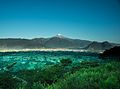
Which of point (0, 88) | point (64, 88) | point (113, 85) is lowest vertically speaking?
point (0, 88)

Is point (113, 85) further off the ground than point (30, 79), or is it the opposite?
point (113, 85)

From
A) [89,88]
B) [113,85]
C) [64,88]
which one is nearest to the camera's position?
[113,85]

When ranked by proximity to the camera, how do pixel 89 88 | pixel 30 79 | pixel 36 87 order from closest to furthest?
pixel 89 88 → pixel 36 87 → pixel 30 79

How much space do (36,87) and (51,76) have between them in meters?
3.22

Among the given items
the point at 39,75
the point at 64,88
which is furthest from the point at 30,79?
the point at 64,88

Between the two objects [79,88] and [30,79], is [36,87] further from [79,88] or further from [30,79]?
[30,79]

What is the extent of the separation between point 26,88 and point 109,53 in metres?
30.7

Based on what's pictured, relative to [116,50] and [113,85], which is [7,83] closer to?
[113,85]

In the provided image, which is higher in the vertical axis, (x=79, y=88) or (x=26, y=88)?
(x=79, y=88)

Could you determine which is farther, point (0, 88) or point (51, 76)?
point (51, 76)

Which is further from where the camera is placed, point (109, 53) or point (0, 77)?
point (109, 53)

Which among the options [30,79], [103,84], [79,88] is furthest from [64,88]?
[30,79]

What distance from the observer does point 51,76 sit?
8602 millimetres

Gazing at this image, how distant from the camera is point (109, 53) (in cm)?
3275
